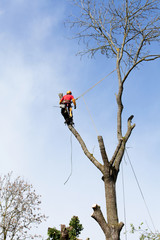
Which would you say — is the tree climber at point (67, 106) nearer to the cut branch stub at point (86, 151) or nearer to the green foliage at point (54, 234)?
the cut branch stub at point (86, 151)

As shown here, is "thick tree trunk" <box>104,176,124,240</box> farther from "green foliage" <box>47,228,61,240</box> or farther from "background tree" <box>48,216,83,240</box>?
"green foliage" <box>47,228,61,240</box>

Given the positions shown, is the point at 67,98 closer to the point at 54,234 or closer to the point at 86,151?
the point at 86,151

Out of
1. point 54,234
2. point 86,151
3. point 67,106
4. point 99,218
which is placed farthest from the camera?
point 54,234

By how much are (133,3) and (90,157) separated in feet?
17.7

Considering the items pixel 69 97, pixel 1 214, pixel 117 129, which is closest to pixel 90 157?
pixel 117 129

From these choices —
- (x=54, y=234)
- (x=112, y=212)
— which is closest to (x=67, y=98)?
(x=112, y=212)

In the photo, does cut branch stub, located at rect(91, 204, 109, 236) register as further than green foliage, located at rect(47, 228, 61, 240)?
No

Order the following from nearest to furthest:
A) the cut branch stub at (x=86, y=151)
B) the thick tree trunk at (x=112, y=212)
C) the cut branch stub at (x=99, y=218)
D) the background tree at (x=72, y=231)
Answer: the thick tree trunk at (x=112, y=212)
the cut branch stub at (x=99, y=218)
the cut branch stub at (x=86, y=151)
the background tree at (x=72, y=231)

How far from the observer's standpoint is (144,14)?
8297 mm

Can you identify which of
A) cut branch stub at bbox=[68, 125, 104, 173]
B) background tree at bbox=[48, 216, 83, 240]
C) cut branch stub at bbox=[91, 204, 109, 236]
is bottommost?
cut branch stub at bbox=[91, 204, 109, 236]

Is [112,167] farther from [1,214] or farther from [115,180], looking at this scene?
[1,214]

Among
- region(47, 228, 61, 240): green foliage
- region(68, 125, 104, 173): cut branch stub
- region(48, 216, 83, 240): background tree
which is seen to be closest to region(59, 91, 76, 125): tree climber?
region(68, 125, 104, 173): cut branch stub

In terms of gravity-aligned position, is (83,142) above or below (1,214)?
below

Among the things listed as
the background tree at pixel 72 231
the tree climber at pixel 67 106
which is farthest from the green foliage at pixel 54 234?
the tree climber at pixel 67 106
